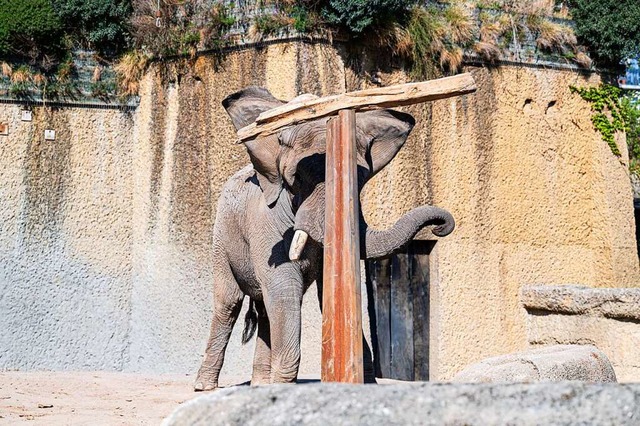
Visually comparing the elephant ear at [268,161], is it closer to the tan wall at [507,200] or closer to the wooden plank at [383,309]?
the tan wall at [507,200]

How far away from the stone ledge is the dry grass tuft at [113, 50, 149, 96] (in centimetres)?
532

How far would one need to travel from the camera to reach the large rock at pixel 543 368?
18.5ft

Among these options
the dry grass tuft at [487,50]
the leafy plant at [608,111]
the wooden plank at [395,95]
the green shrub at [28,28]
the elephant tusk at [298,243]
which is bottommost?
the elephant tusk at [298,243]

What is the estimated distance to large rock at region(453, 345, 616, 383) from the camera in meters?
5.63

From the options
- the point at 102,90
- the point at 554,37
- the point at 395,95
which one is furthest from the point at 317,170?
the point at 554,37

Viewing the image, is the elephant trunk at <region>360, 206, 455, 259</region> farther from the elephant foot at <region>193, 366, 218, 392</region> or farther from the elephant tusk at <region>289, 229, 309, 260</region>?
the elephant foot at <region>193, 366, 218, 392</region>

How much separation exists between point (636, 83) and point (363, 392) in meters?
13.2

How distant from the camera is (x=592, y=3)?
40.7ft

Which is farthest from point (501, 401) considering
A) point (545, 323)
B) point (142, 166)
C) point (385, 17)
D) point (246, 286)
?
point (142, 166)

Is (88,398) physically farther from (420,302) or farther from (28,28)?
(28,28)

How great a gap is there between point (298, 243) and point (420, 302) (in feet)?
17.2

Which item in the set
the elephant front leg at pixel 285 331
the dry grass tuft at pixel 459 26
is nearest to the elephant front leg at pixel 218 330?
the elephant front leg at pixel 285 331

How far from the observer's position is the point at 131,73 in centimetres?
1197

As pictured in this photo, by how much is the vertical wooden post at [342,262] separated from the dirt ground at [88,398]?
127 cm
